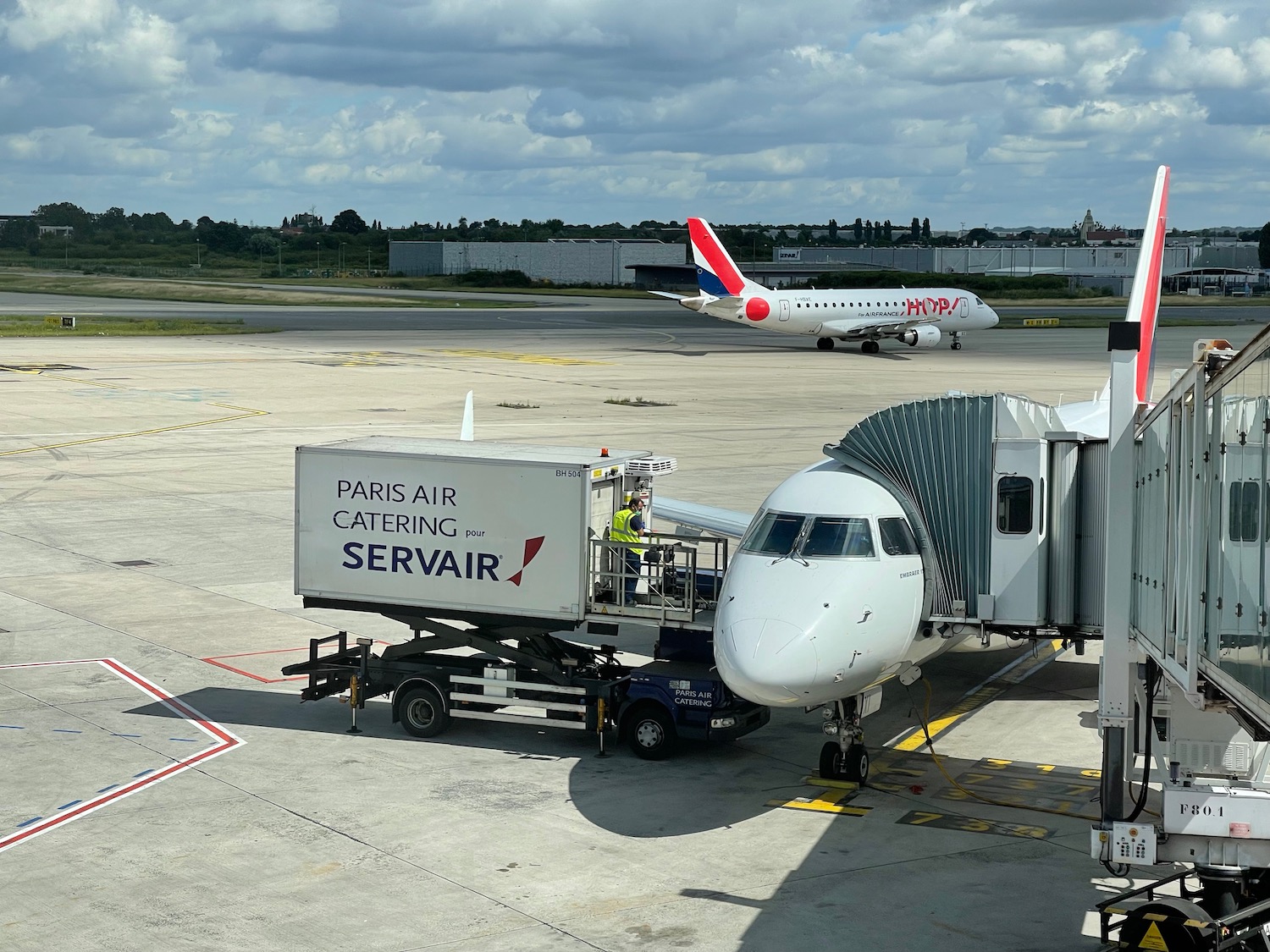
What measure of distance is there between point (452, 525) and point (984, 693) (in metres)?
9.77

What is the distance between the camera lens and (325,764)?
20.0m

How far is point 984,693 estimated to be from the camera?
81.5ft

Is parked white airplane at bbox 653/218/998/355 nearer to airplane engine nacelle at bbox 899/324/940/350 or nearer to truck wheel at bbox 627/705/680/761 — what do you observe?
airplane engine nacelle at bbox 899/324/940/350

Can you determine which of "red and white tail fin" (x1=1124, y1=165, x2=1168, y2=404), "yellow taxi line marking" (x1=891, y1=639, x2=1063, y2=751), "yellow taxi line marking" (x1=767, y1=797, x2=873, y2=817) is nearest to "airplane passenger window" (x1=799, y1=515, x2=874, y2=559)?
"yellow taxi line marking" (x1=767, y1=797, x2=873, y2=817)

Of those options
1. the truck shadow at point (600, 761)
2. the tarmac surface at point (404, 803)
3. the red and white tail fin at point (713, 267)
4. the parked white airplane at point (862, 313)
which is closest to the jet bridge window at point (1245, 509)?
the tarmac surface at point (404, 803)

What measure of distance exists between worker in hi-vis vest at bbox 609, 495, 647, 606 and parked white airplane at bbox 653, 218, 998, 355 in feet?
233

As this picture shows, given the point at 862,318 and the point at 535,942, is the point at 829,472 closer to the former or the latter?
the point at 535,942

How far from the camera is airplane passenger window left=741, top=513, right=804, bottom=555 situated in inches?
732

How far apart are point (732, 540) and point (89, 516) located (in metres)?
16.6

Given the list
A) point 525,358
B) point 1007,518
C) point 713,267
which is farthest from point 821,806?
point 713,267

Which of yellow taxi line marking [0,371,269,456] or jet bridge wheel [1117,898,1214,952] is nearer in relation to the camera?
jet bridge wheel [1117,898,1214,952]

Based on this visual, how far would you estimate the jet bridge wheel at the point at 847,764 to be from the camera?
19438mm

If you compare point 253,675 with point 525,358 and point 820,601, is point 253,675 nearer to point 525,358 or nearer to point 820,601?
point 820,601

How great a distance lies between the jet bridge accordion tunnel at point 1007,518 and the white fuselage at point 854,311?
74765 mm
